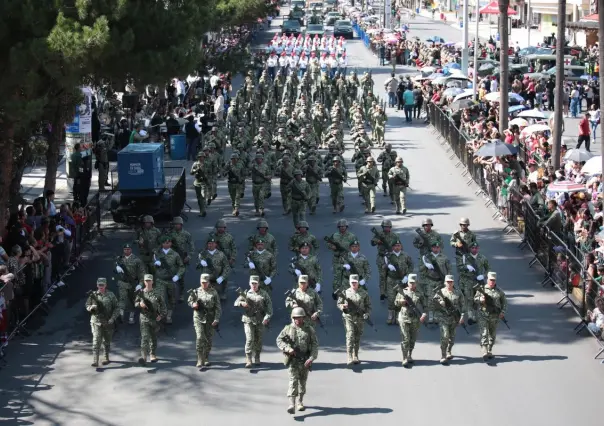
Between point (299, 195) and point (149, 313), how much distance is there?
30.9 feet

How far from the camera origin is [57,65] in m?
21.2

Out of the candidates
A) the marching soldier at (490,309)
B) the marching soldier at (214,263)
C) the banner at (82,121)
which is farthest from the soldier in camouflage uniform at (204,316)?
the banner at (82,121)

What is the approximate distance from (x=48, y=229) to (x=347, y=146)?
19.1m

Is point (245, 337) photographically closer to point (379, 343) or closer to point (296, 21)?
point (379, 343)

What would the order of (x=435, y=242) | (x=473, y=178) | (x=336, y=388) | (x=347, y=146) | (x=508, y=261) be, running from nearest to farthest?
(x=336, y=388), (x=435, y=242), (x=508, y=261), (x=473, y=178), (x=347, y=146)

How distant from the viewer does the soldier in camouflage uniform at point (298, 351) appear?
1573cm

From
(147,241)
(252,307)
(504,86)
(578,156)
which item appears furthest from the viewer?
(504,86)

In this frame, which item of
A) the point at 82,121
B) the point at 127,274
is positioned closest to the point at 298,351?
the point at 127,274

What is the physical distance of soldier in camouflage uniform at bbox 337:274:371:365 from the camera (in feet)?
58.1

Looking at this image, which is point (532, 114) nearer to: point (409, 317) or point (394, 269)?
point (394, 269)

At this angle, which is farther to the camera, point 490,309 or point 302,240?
point 302,240

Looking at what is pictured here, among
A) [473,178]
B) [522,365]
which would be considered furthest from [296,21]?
[522,365]

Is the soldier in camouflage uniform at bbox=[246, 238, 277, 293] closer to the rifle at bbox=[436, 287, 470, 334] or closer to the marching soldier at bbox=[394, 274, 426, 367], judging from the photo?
the marching soldier at bbox=[394, 274, 426, 367]

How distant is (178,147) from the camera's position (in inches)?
1468
